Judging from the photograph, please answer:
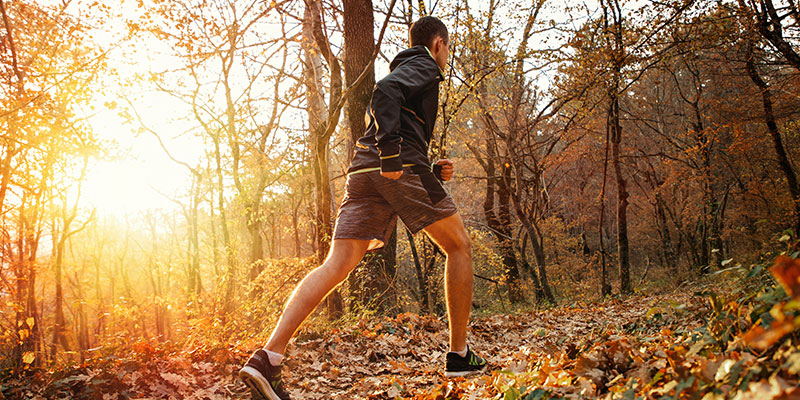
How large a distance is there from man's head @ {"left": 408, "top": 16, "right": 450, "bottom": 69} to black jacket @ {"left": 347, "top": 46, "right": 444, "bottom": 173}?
14 cm

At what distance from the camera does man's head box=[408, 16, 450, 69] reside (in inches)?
125

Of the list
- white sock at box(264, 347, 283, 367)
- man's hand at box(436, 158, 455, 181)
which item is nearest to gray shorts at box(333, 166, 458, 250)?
man's hand at box(436, 158, 455, 181)

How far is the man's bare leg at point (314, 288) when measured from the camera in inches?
95.2

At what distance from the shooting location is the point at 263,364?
232 centimetres

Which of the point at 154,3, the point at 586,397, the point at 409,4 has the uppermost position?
the point at 154,3

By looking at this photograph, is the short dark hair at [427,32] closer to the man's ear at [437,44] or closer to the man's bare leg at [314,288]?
the man's ear at [437,44]

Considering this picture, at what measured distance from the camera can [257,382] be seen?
2.28 metres

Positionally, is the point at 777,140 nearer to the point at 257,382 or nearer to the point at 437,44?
the point at 437,44

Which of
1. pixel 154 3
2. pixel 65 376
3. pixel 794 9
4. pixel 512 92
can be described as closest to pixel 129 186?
pixel 154 3

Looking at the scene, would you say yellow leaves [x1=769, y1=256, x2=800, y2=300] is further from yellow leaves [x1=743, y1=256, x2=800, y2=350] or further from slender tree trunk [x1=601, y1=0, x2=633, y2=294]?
slender tree trunk [x1=601, y1=0, x2=633, y2=294]

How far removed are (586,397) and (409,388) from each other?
5.06ft

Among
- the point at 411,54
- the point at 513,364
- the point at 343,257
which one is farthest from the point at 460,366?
the point at 411,54

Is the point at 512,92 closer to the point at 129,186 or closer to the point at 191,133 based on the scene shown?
the point at 191,133

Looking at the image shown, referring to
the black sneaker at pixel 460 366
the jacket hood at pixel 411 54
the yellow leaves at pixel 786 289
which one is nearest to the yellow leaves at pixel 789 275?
the yellow leaves at pixel 786 289
